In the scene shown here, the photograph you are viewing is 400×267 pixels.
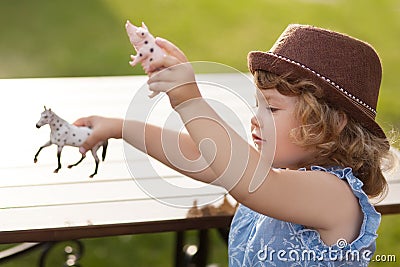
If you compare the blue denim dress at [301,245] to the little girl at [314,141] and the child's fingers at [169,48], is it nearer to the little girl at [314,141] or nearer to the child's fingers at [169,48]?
the little girl at [314,141]

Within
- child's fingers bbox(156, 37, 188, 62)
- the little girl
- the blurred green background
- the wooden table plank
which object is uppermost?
child's fingers bbox(156, 37, 188, 62)

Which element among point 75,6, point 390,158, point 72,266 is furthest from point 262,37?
point 390,158

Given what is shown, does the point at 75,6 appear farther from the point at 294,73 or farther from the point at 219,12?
the point at 294,73

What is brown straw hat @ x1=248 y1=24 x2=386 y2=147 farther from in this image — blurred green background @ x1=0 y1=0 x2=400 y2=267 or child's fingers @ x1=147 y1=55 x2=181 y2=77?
blurred green background @ x1=0 y1=0 x2=400 y2=267

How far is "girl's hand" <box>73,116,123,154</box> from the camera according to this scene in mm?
1624

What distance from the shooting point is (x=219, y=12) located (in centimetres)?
691

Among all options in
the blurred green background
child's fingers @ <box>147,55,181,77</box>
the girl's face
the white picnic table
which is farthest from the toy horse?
the blurred green background

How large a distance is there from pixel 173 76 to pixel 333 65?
17.9 inches

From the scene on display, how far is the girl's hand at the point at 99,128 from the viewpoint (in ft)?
5.33

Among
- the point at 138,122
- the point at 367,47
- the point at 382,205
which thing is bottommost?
the point at 382,205

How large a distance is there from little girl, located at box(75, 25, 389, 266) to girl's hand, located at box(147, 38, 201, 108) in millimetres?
231

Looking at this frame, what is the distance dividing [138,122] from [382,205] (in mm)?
753

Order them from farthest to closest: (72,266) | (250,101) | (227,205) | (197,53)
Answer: (197,53)
(72,266)
(227,205)
(250,101)

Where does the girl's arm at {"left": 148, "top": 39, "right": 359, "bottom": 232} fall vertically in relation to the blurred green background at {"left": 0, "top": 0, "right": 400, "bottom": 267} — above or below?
above
